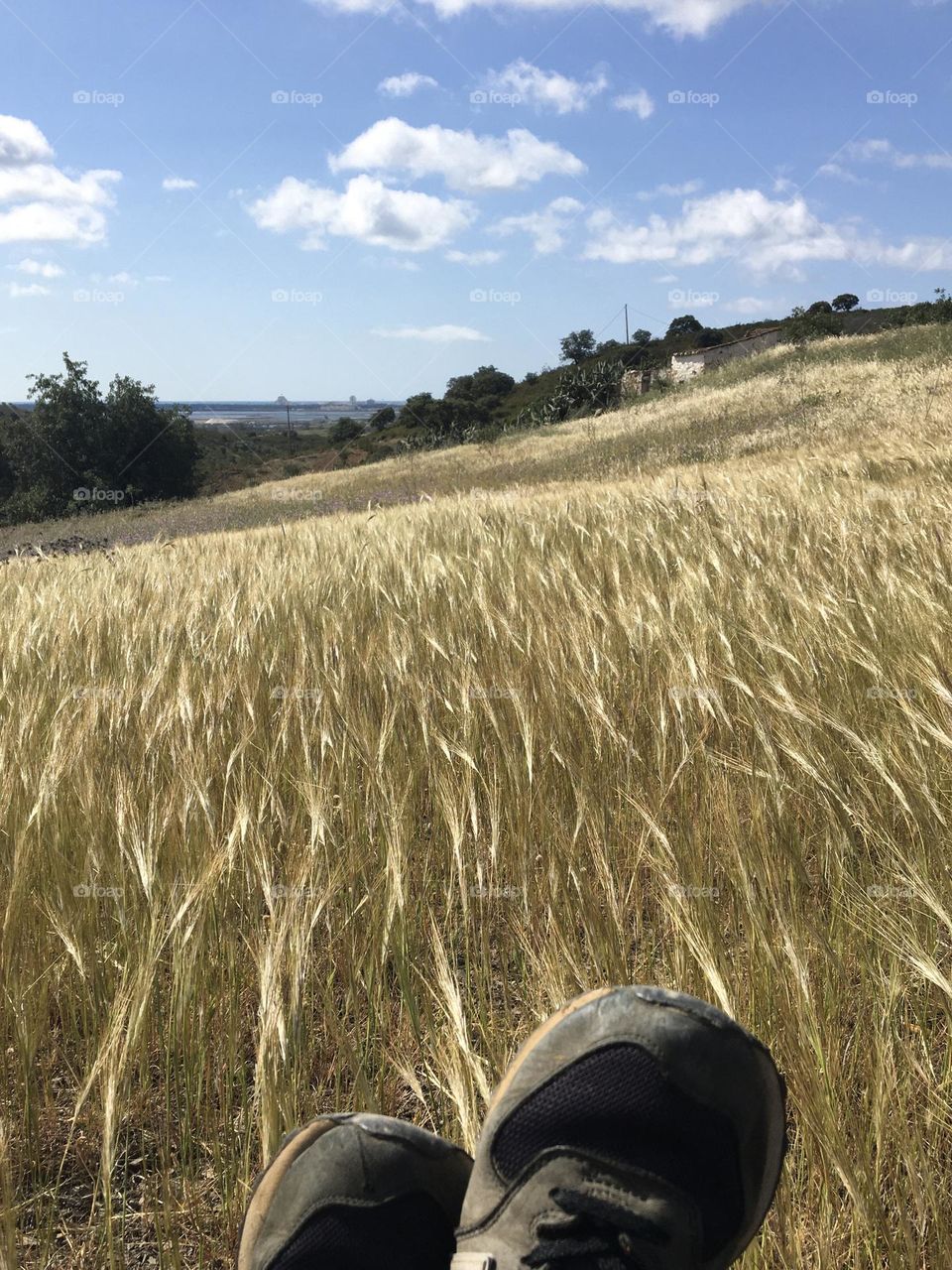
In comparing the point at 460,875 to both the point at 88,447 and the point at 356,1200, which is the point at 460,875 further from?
the point at 88,447

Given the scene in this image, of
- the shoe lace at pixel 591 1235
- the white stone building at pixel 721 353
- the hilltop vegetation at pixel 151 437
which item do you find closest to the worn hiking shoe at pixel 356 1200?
the shoe lace at pixel 591 1235

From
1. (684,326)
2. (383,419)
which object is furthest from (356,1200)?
(684,326)

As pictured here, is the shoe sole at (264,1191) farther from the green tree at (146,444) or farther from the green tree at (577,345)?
the green tree at (577,345)

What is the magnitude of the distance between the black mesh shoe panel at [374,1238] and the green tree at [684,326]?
66869 millimetres

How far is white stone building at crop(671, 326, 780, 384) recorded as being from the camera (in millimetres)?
49812

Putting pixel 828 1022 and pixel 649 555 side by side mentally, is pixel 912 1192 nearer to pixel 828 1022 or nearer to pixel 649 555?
pixel 828 1022

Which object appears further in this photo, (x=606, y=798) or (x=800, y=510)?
(x=800, y=510)

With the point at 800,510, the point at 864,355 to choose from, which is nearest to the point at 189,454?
the point at 864,355

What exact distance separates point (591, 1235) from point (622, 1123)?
113mm

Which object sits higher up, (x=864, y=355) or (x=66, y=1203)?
(x=864, y=355)

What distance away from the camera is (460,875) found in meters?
1.15

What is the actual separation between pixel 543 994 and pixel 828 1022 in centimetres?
34

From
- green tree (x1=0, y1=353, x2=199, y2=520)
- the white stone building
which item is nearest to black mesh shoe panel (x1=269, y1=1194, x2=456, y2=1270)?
green tree (x1=0, y1=353, x2=199, y2=520)

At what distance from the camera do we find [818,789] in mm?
1285
